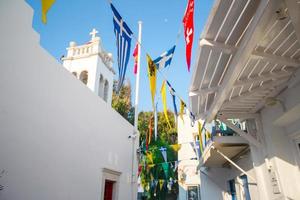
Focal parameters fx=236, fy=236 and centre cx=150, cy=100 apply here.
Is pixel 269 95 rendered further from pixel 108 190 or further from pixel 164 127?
pixel 164 127

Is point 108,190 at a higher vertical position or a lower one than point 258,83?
lower

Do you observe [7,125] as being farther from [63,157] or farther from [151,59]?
[151,59]

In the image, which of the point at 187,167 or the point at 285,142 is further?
the point at 187,167

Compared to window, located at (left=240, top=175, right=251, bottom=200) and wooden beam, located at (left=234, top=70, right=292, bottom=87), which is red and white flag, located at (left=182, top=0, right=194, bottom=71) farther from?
window, located at (left=240, top=175, right=251, bottom=200)

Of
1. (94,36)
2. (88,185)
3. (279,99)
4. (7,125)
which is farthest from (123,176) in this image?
(94,36)

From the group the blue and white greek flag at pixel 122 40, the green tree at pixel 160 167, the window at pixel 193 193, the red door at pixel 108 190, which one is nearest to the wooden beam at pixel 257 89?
the blue and white greek flag at pixel 122 40

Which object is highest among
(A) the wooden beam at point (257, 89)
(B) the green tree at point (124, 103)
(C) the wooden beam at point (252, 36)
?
(B) the green tree at point (124, 103)

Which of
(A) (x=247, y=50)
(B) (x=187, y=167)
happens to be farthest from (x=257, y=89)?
(B) (x=187, y=167)

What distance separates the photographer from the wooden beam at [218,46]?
9.39ft

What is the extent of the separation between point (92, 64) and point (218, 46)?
786 centimetres

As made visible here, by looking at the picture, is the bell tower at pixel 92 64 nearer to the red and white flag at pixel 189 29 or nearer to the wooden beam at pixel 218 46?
the red and white flag at pixel 189 29

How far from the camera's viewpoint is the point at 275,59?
10.2ft

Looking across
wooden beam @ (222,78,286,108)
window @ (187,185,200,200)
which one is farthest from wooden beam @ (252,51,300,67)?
window @ (187,185,200,200)

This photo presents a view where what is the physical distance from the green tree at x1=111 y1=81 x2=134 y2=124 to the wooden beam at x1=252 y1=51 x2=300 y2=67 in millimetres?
15868
